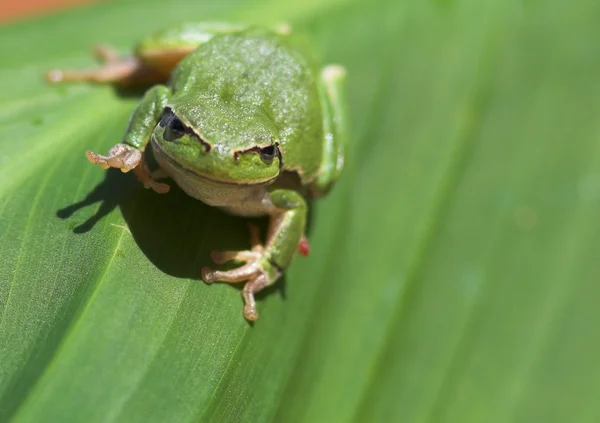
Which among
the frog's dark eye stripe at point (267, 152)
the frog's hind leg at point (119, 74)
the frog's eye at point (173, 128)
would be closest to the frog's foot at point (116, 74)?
the frog's hind leg at point (119, 74)

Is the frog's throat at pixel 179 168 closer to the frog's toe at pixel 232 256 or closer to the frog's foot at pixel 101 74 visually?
the frog's toe at pixel 232 256

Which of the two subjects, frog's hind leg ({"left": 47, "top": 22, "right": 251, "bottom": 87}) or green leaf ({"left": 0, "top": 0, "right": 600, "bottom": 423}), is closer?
→ green leaf ({"left": 0, "top": 0, "right": 600, "bottom": 423})

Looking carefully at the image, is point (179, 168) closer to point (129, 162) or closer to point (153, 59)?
point (129, 162)

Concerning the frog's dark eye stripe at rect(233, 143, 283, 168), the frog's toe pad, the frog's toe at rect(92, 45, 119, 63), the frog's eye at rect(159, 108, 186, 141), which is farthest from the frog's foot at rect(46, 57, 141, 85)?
the frog's toe pad

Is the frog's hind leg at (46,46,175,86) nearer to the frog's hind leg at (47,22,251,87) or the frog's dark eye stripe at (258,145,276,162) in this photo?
the frog's hind leg at (47,22,251,87)

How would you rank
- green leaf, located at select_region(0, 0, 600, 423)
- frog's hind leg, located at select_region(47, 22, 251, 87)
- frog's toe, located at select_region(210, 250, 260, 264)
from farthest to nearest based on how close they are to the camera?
frog's hind leg, located at select_region(47, 22, 251, 87) → frog's toe, located at select_region(210, 250, 260, 264) → green leaf, located at select_region(0, 0, 600, 423)

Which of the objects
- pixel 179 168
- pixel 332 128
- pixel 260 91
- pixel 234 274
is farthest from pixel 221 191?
pixel 332 128

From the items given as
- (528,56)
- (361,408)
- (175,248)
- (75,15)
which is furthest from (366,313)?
(75,15)
